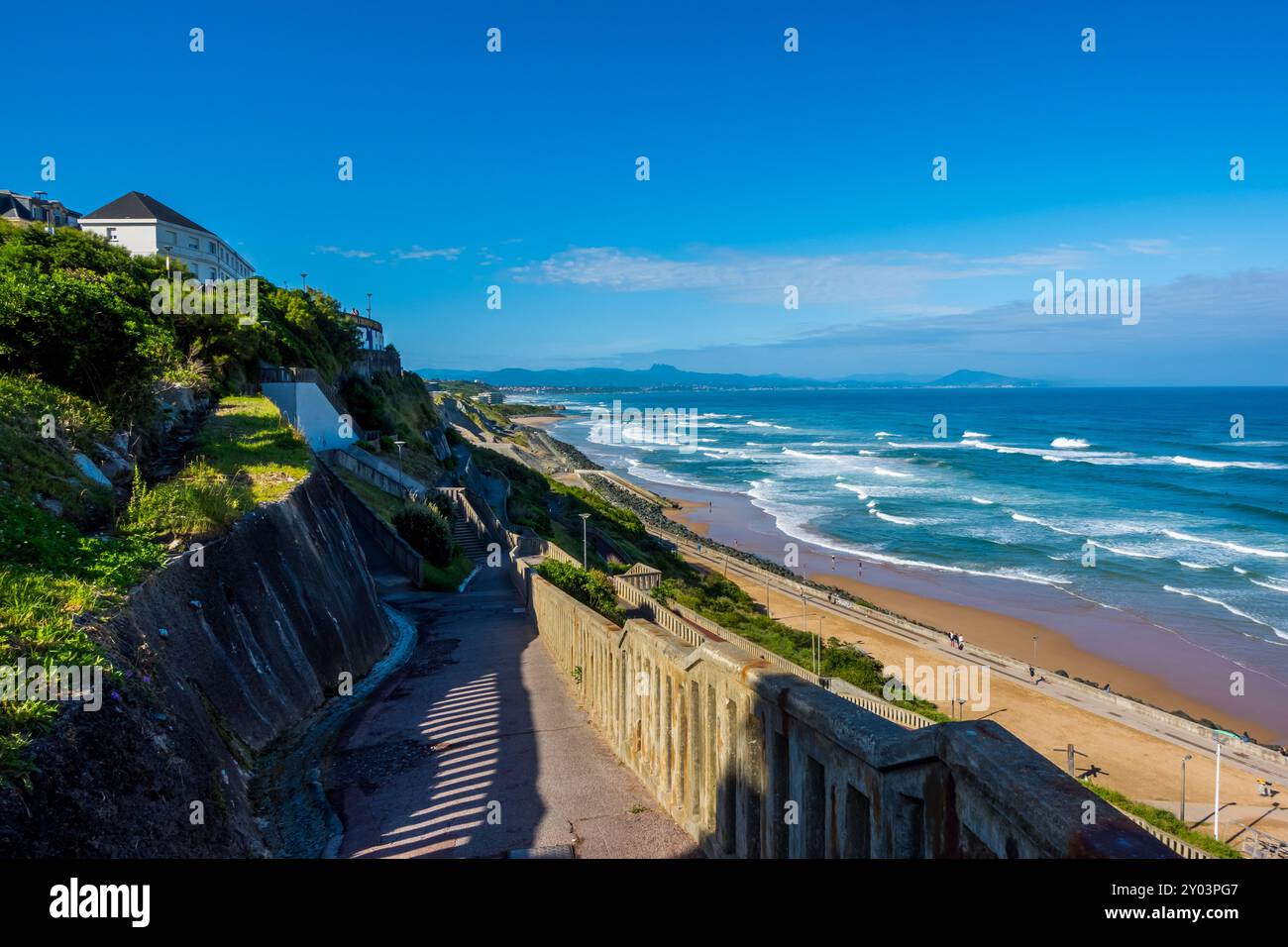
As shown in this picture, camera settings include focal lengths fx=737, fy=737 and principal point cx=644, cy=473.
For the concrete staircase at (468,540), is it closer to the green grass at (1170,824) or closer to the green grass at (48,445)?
the green grass at (48,445)

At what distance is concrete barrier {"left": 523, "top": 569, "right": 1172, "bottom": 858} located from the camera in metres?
3.07

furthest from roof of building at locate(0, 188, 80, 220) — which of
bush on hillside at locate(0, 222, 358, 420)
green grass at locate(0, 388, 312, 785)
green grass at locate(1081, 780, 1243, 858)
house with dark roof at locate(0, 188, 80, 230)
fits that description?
green grass at locate(1081, 780, 1243, 858)

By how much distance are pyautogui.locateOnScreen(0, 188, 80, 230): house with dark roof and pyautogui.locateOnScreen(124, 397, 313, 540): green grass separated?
36.1m

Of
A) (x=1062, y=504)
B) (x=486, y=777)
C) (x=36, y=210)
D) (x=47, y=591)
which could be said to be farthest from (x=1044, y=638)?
(x=36, y=210)

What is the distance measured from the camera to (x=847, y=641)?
34.3m

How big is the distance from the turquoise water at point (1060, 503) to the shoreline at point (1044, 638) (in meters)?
1.78

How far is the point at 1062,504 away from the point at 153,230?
231ft

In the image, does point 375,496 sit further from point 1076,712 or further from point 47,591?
point 1076,712

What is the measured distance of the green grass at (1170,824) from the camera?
703 inches

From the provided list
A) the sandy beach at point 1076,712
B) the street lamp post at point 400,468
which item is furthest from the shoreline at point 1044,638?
the street lamp post at point 400,468

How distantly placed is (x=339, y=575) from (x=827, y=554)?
40526 millimetres

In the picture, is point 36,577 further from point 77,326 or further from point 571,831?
point 77,326
